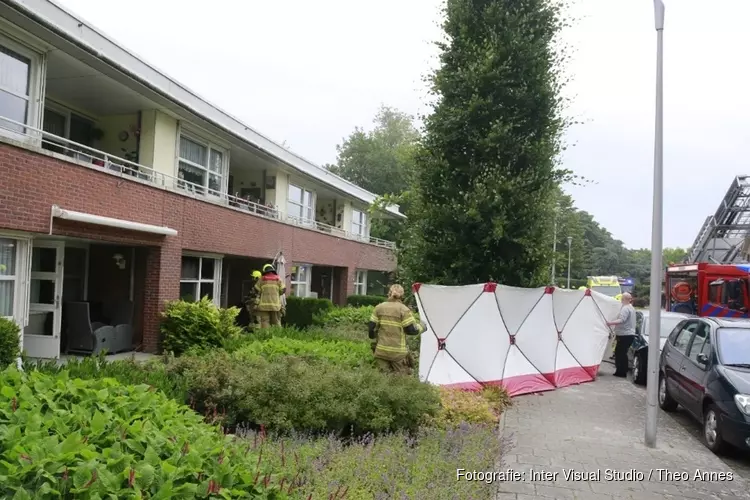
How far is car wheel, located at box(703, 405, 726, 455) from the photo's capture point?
236 inches

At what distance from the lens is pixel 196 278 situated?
12750 mm

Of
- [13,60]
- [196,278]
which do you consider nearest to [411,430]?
[13,60]

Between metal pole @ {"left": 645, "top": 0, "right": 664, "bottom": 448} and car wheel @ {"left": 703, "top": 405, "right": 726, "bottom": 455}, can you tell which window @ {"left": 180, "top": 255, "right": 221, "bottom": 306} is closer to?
metal pole @ {"left": 645, "top": 0, "right": 664, "bottom": 448}

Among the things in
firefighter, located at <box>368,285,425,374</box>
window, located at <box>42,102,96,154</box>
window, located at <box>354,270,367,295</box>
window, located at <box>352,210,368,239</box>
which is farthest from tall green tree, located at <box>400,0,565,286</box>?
window, located at <box>354,270,367,295</box>

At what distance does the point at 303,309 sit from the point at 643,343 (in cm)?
874

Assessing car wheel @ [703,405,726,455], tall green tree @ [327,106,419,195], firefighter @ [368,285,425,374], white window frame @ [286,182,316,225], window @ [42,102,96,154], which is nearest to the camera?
car wheel @ [703,405,726,455]

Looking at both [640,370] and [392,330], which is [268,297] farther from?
[640,370]

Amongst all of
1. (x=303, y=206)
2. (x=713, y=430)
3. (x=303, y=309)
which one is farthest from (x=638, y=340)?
(x=303, y=206)

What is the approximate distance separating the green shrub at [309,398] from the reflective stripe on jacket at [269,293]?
5709mm

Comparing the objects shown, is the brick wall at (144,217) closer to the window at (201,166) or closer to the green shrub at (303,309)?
the window at (201,166)

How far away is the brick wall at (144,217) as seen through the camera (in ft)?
24.7

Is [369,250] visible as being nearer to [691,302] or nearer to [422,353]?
[691,302]

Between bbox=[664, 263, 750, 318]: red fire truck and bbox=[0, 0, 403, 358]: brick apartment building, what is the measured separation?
11.6 meters

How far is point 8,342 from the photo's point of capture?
20.8ft
